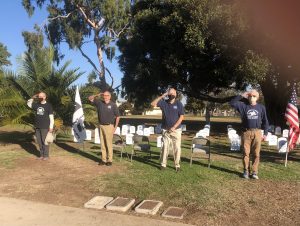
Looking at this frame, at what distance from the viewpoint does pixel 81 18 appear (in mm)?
35375

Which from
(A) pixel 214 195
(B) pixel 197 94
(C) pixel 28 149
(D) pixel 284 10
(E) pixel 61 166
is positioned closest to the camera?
(A) pixel 214 195

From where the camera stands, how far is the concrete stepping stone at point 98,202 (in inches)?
248

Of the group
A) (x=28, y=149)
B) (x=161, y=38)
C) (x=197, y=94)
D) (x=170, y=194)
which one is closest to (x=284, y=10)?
(x=161, y=38)

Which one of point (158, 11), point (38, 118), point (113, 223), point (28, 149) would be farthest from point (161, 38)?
point (113, 223)

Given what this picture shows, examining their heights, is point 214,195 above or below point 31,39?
below

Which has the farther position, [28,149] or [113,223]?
[28,149]

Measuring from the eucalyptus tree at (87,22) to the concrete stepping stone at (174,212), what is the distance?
2732 cm

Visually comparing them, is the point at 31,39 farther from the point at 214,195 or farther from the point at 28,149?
the point at 214,195

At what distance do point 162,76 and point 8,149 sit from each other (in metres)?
10.9

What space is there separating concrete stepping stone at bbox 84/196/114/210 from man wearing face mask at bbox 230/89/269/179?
124 inches

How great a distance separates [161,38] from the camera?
827 inches

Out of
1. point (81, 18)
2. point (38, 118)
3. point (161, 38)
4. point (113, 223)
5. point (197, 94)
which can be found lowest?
point (113, 223)

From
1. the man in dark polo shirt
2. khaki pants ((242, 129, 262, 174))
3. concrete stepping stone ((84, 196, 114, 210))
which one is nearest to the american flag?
khaki pants ((242, 129, 262, 174))

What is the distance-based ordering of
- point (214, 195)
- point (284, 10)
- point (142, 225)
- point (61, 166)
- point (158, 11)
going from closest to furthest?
point (142, 225)
point (214, 195)
point (61, 166)
point (284, 10)
point (158, 11)
